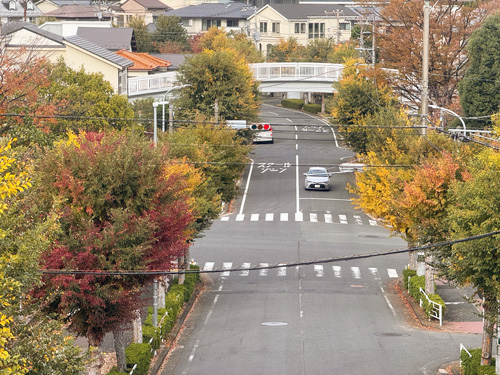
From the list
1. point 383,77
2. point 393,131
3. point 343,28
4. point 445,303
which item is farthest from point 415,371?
point 343,28

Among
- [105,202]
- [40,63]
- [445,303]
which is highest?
[40,63]

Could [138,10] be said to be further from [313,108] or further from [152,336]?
[152,336]

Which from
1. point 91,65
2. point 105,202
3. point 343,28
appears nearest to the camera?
point 105,202

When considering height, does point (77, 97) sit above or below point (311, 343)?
above

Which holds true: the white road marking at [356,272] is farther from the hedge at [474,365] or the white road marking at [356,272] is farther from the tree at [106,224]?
the tree at [106,224]

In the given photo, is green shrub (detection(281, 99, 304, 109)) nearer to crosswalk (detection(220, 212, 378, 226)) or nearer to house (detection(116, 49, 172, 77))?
house (detection(116, 49, 172, 77))

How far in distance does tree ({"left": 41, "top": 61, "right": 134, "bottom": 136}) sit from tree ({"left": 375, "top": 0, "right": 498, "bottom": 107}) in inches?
793

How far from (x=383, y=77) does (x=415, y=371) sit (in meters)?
38.2

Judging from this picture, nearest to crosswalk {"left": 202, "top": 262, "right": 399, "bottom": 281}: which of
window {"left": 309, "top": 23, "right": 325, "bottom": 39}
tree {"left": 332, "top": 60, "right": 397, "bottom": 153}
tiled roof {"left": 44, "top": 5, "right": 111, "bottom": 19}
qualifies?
tree {"left": 332, "top": 60, "right": 397, "bottom": 153}

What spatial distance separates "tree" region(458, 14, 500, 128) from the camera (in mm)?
55406

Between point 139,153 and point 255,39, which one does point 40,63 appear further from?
point 255,39

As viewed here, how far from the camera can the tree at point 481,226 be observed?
20.1 m

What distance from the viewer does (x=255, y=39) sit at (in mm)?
109438


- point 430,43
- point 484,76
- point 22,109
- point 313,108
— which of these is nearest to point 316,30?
point 313,108
